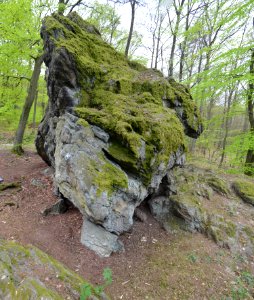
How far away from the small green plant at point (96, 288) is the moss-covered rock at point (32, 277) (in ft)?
0.19

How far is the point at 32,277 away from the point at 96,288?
3.89 feet

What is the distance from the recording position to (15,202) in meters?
5.87

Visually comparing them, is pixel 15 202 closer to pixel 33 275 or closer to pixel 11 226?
pixel 11 226

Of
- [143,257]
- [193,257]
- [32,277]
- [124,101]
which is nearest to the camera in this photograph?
[32,277]

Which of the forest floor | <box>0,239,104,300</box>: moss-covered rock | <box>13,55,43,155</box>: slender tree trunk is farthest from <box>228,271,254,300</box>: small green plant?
<box>13,55,43,155</box>: slender tree trunk

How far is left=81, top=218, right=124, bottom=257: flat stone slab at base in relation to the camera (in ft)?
15.0

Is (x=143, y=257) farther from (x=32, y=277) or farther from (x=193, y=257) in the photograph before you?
(x=32, y=277)

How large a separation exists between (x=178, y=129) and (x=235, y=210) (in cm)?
343

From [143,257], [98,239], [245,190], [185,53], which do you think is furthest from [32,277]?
[185,53]

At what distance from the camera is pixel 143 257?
484 cm

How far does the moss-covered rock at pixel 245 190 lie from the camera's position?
7231mm

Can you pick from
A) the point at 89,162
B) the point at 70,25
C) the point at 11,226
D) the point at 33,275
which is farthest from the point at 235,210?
the point at 70,25

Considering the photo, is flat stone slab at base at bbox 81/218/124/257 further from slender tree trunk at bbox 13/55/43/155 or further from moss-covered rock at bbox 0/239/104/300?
slender tree trunk at bbox 13/55/43/155

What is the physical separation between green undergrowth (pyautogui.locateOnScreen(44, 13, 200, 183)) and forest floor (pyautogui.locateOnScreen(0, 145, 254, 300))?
1897 millimetres
